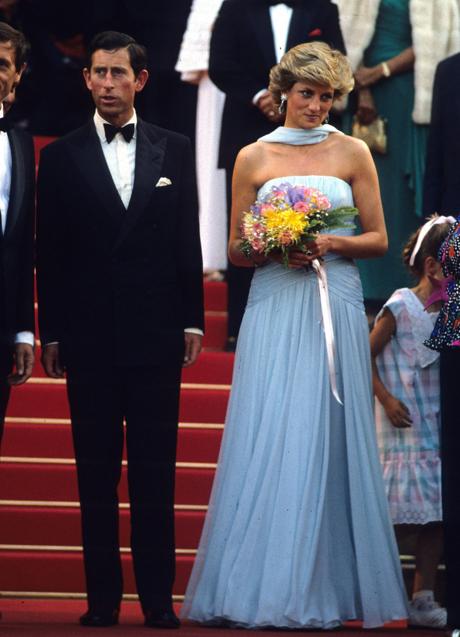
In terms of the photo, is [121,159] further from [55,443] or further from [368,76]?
[368,76]

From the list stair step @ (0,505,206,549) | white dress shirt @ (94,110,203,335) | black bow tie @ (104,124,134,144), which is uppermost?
black bow tie @ (104,124,134,144)

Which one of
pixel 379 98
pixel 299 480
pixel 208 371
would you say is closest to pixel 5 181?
pixel 299 480

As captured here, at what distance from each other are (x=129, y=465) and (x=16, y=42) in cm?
172

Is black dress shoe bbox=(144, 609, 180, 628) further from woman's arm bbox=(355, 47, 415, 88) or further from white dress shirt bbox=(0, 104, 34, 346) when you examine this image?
woman's arm bbox=(355, 47, 415, 88)

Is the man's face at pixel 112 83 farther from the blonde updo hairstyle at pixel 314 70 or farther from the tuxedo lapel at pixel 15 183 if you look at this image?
the blonde updo hairstyle at pixel 314 70

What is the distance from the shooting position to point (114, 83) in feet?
23.7

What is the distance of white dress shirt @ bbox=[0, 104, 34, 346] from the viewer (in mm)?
6988

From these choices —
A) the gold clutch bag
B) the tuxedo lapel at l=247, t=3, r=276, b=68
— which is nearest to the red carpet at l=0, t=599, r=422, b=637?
the tuxedo lapel at l=247, t=3, r=276, b=68

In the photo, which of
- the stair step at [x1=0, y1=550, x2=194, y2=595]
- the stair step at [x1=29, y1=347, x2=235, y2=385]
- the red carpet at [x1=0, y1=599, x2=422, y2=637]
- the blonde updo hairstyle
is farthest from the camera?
the stair step at [x1=29, y1=347, x2=235, y2=385]

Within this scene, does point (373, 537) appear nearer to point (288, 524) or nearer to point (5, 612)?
point (288, 524)

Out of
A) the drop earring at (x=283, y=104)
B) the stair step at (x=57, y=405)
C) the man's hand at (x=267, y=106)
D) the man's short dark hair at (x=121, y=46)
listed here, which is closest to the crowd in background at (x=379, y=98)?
the man's hand at (x=267, y=106)

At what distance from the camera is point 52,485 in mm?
8609

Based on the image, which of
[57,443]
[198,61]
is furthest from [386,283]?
[57,443]

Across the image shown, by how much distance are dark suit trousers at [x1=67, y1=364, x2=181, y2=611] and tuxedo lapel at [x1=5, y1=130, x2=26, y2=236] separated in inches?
25.7
